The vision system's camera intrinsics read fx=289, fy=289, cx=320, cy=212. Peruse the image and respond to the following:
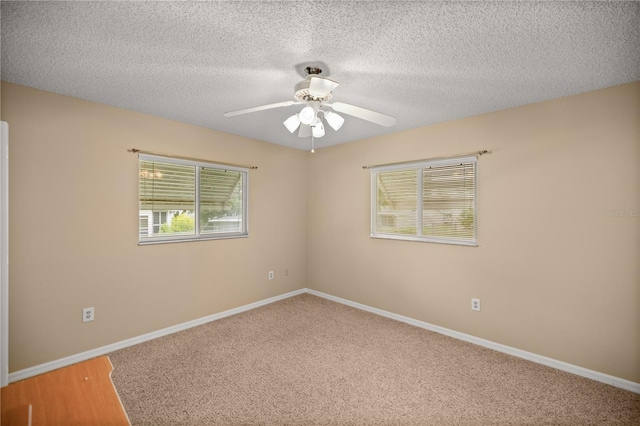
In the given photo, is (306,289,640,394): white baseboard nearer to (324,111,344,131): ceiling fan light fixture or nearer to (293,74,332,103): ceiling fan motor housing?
(324,111,344,131): ceiling fan light fixture

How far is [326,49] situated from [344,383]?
241cm

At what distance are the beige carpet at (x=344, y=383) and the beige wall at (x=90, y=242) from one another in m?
0.42

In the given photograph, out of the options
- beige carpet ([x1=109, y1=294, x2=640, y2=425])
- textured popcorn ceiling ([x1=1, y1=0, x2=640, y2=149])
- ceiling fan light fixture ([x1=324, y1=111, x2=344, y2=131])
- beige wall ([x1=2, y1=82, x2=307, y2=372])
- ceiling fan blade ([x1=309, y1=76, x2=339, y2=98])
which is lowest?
beige carpet ([x1=109, y1=294, x2=640, y2=425])

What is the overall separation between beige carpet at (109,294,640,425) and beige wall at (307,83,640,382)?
1.03ft

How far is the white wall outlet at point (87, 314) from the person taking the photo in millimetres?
2623

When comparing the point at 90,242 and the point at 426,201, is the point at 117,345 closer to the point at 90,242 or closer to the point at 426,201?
the point at 90,242

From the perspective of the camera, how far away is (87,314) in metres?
2.64

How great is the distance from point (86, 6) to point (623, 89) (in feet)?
11.7

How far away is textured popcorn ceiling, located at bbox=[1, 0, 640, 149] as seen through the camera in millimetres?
1443

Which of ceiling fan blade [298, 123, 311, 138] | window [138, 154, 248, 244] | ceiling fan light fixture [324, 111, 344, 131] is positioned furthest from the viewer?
window [138, 154, 248, 244]

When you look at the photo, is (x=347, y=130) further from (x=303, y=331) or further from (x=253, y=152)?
(x=303, y=331)

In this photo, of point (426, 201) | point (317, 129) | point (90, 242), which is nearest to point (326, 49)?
point (317, 129)

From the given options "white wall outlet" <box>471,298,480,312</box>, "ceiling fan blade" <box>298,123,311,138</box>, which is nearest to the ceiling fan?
"ceiling fan blade" <box>298,123,311,138</box>

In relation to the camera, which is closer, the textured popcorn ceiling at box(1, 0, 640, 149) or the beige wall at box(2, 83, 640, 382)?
the textured popcorn ceiling at box(1, 0, 640, 149)
